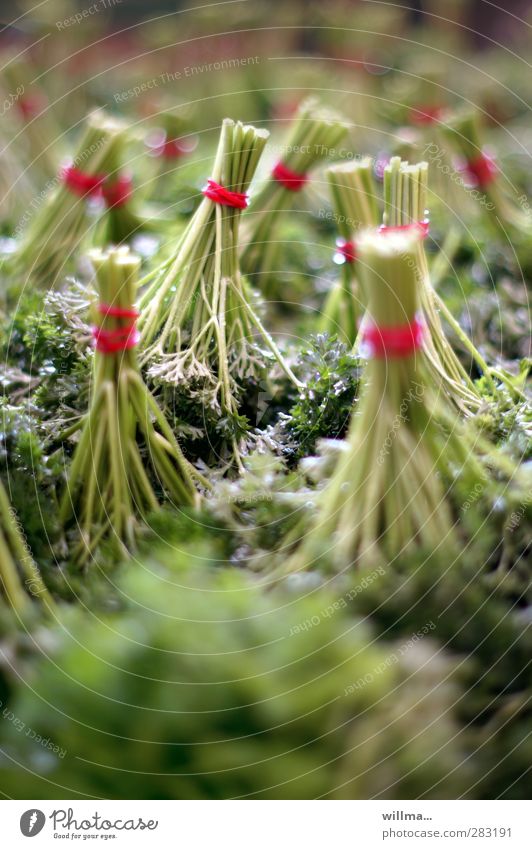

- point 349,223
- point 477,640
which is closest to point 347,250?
point 349,223

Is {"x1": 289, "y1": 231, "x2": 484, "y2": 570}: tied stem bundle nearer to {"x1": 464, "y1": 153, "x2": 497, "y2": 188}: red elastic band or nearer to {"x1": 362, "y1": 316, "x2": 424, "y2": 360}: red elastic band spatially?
{"x1": 362, "y1": 316, "x2": 424, "y2": 360}: red elastic band

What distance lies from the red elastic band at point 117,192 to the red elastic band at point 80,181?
3 cm

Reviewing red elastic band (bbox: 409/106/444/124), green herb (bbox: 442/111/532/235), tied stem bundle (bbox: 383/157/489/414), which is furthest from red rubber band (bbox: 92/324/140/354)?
red elastic band (bbox: 409/106/444/124)

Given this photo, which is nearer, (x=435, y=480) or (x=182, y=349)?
(x=435, y=480)

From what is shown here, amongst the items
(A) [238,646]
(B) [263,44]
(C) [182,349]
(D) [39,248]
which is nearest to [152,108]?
(B) [263,44]

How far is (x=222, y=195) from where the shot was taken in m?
0.74

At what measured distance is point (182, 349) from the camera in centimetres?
74

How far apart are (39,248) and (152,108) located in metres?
0.85

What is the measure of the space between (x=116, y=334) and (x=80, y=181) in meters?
0.38

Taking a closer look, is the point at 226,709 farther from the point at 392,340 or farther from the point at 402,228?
the point at 402,228

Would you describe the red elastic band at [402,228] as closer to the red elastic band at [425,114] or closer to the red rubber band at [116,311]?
the red rubber band at [116,311]
